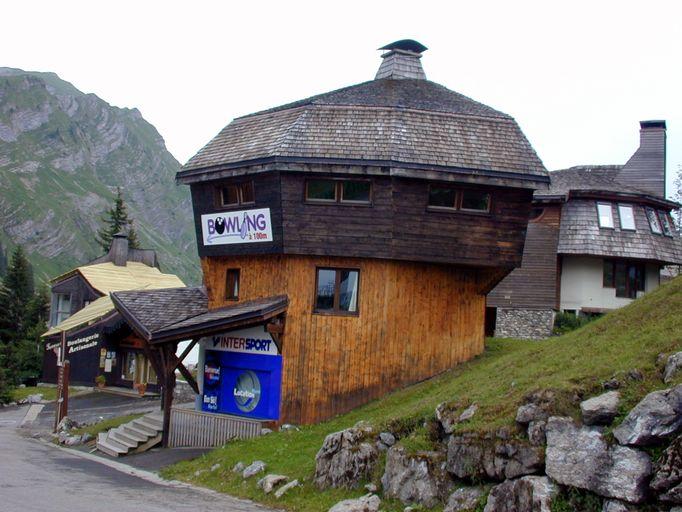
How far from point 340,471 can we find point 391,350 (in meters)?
8.36

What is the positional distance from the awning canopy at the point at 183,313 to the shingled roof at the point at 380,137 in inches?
177

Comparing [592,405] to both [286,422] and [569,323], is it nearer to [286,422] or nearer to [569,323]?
[286,422]

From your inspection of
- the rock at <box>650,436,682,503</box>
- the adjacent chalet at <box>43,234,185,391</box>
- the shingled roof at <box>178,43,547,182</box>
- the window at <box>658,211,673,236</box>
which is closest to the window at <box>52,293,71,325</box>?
the adjacent chalet at <box>43,234,185,391</box>

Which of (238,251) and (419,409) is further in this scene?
(238,251)

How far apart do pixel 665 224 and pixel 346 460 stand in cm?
3179

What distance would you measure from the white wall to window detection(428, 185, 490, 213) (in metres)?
17.7

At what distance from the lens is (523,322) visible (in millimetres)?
40312

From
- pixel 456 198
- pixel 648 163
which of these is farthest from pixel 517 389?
pixel 648 163

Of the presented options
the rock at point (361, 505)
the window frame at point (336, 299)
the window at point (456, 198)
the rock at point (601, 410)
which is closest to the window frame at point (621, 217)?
the window at point (456, 198)

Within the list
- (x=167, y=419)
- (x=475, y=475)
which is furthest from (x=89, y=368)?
(x=475, y=475)

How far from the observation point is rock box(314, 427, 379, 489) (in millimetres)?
16906

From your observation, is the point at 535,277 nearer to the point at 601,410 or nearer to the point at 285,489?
the point at 285,489

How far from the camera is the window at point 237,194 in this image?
1045 inches

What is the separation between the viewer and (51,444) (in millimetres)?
30750
